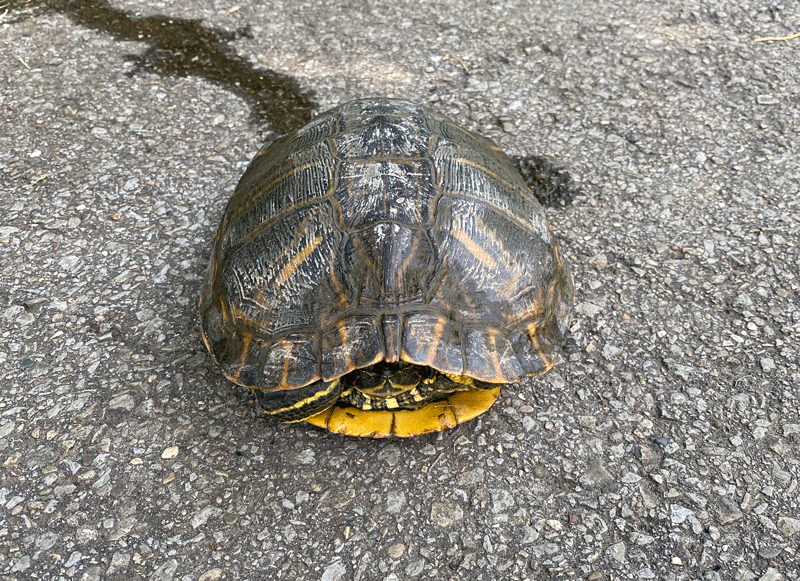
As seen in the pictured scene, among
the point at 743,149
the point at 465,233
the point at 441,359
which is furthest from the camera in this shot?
the point at 743,149

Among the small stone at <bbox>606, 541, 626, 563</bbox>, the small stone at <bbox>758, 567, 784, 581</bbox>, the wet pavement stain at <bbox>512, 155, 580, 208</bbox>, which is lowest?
the small stone at <bbox>606, 541, 626, 563</bbox>

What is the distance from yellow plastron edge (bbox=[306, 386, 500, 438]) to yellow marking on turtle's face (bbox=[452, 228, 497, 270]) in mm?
487

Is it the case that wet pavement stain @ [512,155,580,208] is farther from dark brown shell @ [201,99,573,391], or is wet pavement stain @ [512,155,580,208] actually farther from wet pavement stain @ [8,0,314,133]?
wet pavement stain @ [8,0,314,133]

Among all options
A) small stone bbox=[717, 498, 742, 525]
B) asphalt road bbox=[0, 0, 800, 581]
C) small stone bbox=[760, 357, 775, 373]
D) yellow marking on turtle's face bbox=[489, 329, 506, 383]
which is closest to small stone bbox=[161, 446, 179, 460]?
asphalt road bbox=[0, 0, 800, 581]

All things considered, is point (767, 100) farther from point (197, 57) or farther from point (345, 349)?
point (197, 57)

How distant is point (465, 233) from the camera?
2316 millimetres

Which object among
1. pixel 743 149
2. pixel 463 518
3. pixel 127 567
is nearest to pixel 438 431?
pixel 463 518

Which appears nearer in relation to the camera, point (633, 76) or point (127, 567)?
point (127, 567)

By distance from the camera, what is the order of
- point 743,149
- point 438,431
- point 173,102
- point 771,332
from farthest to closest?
point 173,102 < point 743,149 < point 771,332 < point 438,431

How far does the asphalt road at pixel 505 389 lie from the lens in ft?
7.41

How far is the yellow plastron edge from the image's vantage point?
242 centimetres

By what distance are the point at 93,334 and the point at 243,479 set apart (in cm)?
103

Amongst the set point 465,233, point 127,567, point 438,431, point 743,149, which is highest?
point 465,233

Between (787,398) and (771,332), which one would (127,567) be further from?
(771,332)
